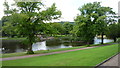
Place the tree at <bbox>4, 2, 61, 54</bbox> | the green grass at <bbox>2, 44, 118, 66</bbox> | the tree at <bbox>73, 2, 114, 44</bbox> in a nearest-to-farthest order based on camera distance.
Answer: the green grass at <bbox>2, 44, 118, 66</bbox>, the tree at <bbox>4, 2, 61, 54</bbox>, the tree at <bbox>73, 2, 114, 44</bbox>

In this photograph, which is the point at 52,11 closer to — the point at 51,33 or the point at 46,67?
the point at 51,33

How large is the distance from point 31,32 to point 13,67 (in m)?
9.30

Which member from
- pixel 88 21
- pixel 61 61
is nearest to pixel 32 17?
pixel 61 61

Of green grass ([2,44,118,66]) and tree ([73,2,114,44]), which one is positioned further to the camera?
tree ([73,2,114,44])

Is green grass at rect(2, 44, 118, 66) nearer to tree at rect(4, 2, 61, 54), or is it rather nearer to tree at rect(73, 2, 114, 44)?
tree at rect(4, 2, 61, 54)

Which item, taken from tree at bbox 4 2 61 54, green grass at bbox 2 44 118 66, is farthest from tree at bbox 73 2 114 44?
green grass at bbox 2 44 118 66

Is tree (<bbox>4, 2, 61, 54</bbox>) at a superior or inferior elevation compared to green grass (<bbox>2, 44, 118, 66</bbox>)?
superior

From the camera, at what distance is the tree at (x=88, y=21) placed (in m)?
30.5

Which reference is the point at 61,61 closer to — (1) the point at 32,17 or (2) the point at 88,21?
(1) the point at 32,17

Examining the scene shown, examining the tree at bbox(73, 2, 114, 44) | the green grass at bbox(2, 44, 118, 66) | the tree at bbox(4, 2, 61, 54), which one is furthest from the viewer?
the tree at bbox(73, 2, 114, 44)

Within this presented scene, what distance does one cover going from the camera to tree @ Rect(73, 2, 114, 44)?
3048 cm

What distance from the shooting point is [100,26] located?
102ft

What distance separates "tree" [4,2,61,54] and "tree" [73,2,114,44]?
1380cm

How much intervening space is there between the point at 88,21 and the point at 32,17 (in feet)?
56.5
